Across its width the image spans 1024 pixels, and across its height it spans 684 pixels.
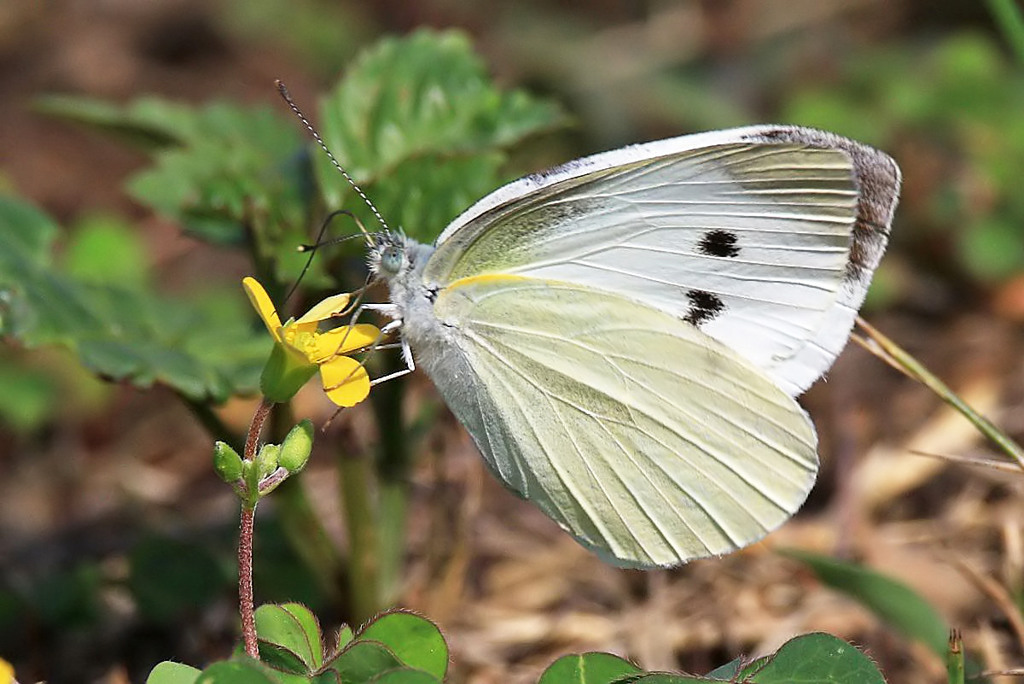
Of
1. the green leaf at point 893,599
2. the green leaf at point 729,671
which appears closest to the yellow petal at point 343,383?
the green leaf at point 729,671

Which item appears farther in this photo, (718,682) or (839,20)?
(839,20)

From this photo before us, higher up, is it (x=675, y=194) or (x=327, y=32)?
(x=327, y=32)

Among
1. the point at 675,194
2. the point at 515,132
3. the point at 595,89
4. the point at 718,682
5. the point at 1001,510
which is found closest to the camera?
the point at 718,682

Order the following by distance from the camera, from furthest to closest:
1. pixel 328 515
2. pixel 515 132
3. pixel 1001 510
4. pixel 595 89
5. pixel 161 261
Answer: pixel 595 89
pixel 161 261
pixel 328 515
pixel 1001 510
pixel 515 132

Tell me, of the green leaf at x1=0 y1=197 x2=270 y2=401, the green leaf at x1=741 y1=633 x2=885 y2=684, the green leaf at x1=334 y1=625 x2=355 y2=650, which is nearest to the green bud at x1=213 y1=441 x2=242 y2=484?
the green leaf at x1=334 y1=625 x2=355 y2=650

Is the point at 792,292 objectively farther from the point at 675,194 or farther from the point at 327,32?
the point at 327,32

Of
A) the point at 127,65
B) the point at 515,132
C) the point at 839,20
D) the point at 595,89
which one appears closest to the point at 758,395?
the point at 515,132

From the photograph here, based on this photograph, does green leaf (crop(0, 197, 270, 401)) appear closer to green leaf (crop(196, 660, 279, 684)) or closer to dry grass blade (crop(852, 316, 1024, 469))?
green leaf (crop(196, 660, 279, 684))
